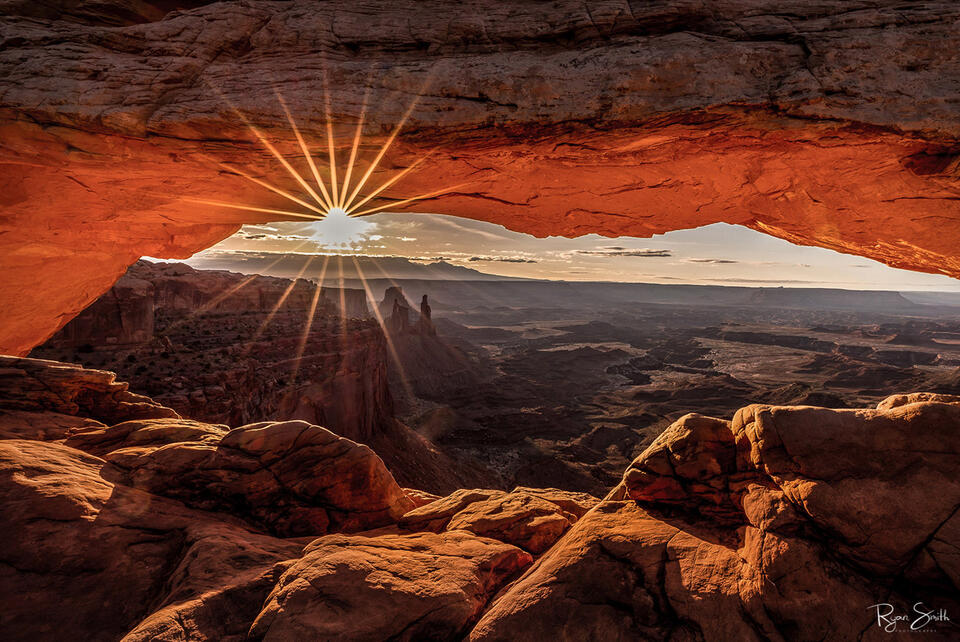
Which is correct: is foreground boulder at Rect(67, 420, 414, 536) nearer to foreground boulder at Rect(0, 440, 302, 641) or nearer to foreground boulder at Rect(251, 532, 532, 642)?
foreground boulder at Rect(0, 440, 302, 641)

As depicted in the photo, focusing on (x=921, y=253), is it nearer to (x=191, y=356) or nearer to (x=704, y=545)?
(x=704, y=545)

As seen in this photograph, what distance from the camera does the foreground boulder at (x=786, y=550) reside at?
10.6 ft

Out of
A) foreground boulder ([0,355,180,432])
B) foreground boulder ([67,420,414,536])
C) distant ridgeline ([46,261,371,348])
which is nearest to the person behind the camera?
foreground boulder ([67,420,414,536])

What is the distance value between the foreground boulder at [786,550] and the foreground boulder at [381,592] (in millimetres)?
387

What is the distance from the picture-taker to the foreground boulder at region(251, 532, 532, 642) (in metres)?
3.38

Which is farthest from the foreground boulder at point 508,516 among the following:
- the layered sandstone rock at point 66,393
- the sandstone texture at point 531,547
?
the layered sandstone rock at point 66,393

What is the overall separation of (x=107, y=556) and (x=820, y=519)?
A: 311 inches

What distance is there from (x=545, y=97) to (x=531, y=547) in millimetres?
6231

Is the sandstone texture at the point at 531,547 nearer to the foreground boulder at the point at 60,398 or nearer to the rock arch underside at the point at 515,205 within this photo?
the rock arch underside at the point at 515,205

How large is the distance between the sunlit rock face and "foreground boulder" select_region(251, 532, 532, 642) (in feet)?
18.0

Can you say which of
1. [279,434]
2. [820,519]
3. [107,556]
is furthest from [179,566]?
[820,519]

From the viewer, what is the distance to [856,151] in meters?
4.86

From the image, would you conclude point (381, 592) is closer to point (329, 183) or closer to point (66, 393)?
point (329, 183)

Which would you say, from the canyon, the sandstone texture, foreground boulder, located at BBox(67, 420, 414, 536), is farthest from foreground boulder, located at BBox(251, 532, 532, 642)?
the canyon
